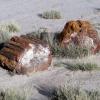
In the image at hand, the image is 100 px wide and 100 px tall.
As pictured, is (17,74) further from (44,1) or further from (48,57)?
(44,1)

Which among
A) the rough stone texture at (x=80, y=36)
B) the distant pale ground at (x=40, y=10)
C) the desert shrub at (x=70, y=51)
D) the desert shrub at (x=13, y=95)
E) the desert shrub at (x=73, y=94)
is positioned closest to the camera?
the desert shrub at (x=73, y=94)

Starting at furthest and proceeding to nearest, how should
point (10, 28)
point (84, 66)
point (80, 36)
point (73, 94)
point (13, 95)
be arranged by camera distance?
point (10, 28) → point (80, 36) → point (84, 66) → point (13, 95) → point (73, 94)

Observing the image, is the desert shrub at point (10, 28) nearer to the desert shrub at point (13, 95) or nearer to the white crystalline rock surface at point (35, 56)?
the white crystalline rock surface at point (35, 56)

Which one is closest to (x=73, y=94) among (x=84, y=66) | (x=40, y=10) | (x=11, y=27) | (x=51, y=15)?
(x=84, y=66)

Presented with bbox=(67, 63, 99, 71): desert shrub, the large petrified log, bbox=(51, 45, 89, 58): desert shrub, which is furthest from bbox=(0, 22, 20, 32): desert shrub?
bbox=(67, 63, 99, 71): desert shrub

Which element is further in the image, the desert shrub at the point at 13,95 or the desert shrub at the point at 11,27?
the desert shrub at the point at 11,27

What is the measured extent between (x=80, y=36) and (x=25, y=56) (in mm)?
1681

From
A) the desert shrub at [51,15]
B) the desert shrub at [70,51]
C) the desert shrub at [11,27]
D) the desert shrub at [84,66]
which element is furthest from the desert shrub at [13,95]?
the desert shrub at [51,15]

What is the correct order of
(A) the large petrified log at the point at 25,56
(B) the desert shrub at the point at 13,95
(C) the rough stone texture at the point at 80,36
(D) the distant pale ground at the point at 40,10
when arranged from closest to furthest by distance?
(B) the desert shrub at the point at 13,95
(A) the large petrified log at the point at 25,56
(C) the rough stone texture at the point at 80,36
(D) the distant pale ground at the point at 40,10

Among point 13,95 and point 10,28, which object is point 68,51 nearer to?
point 13,95

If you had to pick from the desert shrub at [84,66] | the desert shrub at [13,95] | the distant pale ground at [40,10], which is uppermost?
the desert shrub at [13,95]

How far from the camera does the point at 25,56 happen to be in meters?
10.2

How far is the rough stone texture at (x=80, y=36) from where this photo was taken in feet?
36.8

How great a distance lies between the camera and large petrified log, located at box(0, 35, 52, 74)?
1009 cm
